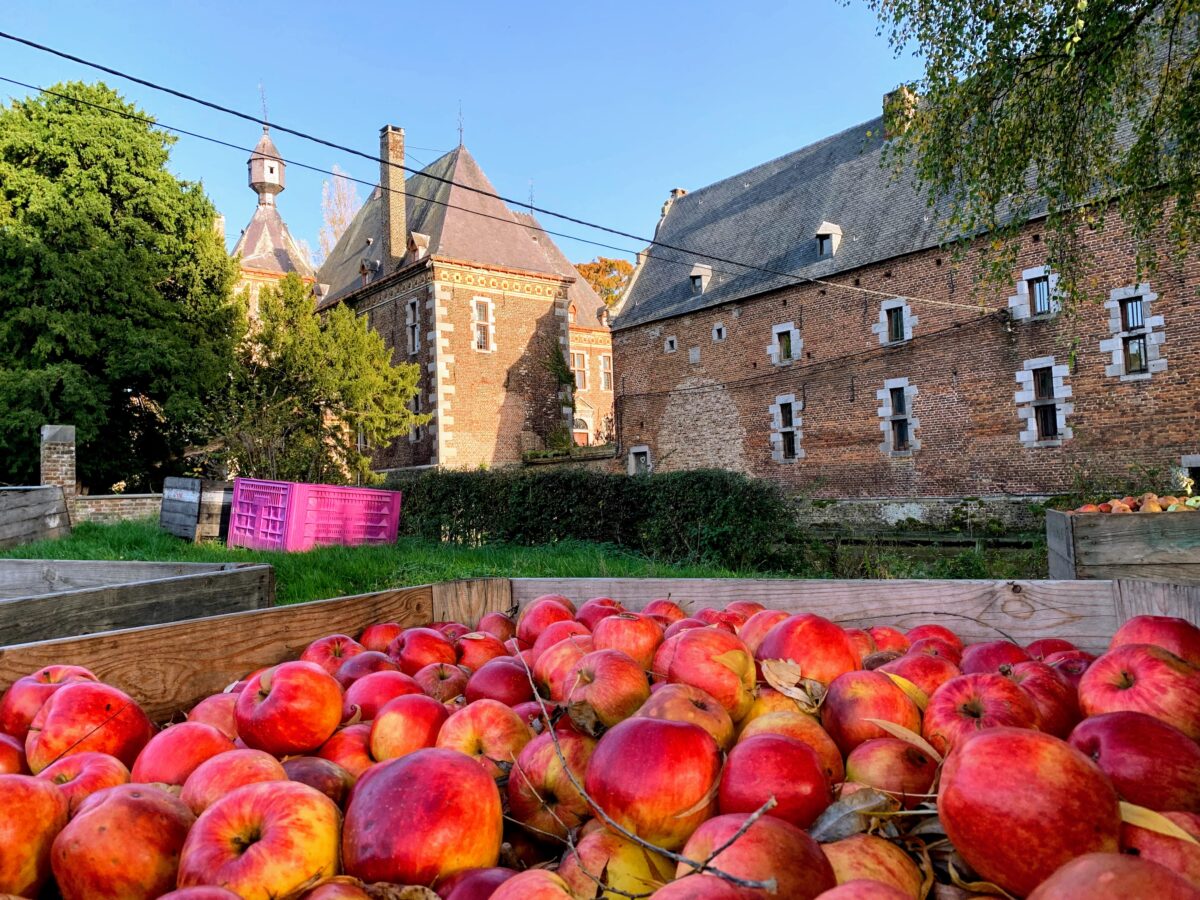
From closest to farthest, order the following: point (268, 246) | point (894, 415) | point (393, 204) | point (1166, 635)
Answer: point (1166, 635) → point (894, 415) → point (393, 204) → point (268, 246)

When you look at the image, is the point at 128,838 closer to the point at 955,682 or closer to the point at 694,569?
the point at 955,682

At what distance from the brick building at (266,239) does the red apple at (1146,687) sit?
120ft

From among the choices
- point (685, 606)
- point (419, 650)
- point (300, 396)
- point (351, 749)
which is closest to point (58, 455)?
point (300, 396)

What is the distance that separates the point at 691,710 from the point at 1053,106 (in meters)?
9.50

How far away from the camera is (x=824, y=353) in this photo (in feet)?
76.3

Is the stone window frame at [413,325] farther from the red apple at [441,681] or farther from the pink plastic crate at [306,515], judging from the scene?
the red apple at [441,681]

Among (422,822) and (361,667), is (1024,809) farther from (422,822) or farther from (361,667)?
(361,667)

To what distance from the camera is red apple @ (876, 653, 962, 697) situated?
1702 mm

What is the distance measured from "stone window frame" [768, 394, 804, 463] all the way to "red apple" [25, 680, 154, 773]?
23417mm

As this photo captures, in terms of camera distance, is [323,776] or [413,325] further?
[413,325]

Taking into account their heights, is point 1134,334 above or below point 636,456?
above

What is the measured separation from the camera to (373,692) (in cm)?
190

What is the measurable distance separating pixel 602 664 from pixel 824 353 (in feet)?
75.3

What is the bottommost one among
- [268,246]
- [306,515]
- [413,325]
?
[306,515]
